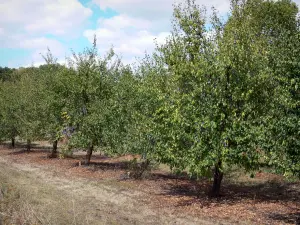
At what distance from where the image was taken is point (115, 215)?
1278 cm

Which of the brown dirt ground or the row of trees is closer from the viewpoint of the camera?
the row of trees

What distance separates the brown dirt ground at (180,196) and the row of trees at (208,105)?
156 centimetres

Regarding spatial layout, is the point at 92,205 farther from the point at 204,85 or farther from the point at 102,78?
the point at 102,78

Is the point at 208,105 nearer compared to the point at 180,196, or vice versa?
the point at 208,105

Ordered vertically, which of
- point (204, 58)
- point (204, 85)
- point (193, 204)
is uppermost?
point (204, 58)

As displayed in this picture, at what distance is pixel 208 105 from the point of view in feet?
44.1

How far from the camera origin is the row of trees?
11.1 meters

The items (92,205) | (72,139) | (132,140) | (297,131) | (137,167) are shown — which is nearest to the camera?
(297,131)

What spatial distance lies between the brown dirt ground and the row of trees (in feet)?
5.11

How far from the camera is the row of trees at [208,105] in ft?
36.4

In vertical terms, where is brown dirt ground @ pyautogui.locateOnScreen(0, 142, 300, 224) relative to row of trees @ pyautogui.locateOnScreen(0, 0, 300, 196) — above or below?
below

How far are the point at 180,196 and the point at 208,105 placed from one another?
5.37 meters

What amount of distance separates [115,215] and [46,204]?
2.87 meters

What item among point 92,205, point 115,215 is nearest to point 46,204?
point 92,205
